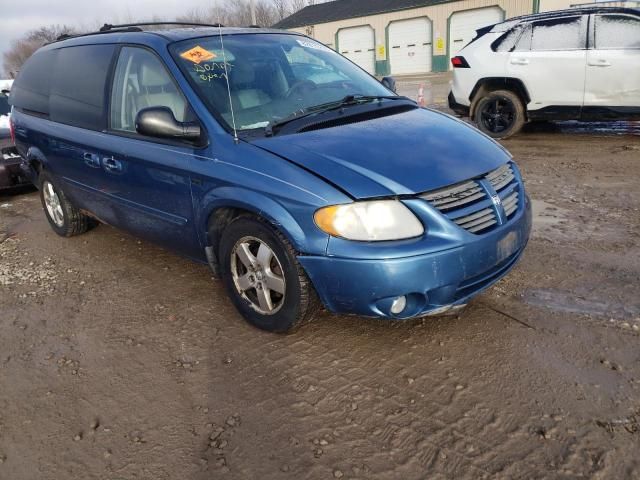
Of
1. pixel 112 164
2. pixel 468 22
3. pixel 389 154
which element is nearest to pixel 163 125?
pixel 112 164

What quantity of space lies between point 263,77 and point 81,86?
1.66 metres

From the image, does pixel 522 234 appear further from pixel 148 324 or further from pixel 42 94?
pixel 42 94

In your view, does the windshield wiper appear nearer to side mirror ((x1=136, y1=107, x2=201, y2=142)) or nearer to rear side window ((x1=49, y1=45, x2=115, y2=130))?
side mirror ((x1=136, y1=107, x2=201, y2=142))

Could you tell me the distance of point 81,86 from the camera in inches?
161

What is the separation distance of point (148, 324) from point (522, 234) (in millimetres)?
2354

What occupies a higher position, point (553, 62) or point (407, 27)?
point (407, 27)

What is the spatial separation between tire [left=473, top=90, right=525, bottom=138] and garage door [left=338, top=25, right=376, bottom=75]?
27174 mm

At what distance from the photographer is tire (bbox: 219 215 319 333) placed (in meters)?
2.71

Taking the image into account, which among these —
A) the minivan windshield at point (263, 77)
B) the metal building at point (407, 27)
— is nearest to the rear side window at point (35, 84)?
the minivan windshield at point (263, 77)

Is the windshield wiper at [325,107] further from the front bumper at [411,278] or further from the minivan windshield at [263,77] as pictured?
the front bumper at [411,278]

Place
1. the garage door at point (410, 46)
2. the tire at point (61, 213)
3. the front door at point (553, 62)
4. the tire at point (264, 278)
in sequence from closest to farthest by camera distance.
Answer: the tire at point (264, 278) < the tire at point (61, 213) < the front door at point (553, 62) < the garage door at point (410, 46)

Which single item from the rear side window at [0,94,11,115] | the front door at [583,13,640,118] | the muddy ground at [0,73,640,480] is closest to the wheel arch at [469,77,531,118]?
the front door at [583,13,640,118]

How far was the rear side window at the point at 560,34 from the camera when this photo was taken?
732 cm

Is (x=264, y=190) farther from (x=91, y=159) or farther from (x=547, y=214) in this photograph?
(x=547, y=214)
